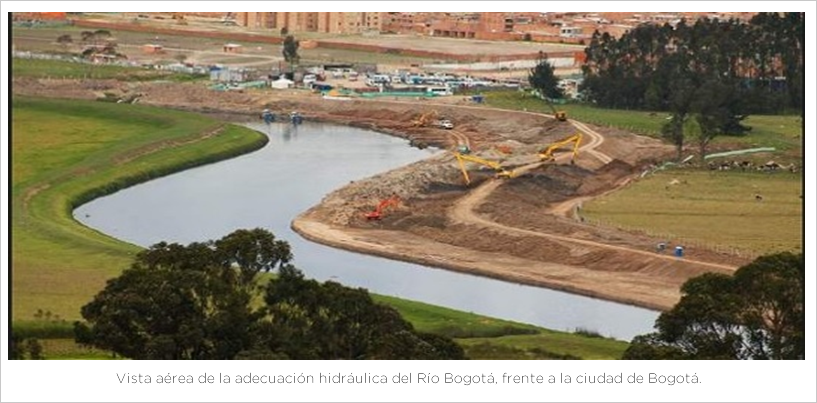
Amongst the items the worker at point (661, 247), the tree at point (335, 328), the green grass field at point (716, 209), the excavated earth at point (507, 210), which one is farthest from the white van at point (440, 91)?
the tree at point (335, 328)

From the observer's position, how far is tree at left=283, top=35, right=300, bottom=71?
1641 inches

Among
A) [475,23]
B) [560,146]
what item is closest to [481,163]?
[560,146]

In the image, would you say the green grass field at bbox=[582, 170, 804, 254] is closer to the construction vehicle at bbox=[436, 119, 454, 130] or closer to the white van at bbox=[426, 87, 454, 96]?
the construction vehicle at bbox=[436, 119, 454, 130]

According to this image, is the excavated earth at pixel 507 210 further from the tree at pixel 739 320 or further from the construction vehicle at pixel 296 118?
the tree at pixel 739 320

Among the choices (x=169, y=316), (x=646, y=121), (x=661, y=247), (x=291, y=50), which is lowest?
(x=661, y=247)

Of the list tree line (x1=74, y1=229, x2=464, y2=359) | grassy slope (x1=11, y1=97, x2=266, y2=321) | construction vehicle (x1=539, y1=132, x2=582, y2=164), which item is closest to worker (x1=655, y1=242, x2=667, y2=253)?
grassy slope (x1=11, y1=97, x2=266, y2=321)

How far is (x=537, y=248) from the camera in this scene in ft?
73.5

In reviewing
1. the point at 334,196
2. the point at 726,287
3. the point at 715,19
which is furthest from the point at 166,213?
the point at 715,19

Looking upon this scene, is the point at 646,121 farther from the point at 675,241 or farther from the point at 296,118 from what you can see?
the point at 675,241

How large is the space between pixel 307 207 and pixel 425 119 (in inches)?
434

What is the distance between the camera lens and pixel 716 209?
24562mm

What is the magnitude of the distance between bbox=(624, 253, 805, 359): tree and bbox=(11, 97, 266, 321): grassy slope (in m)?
5.13

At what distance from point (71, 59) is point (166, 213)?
2160cm

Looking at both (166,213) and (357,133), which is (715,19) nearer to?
(357,133)
